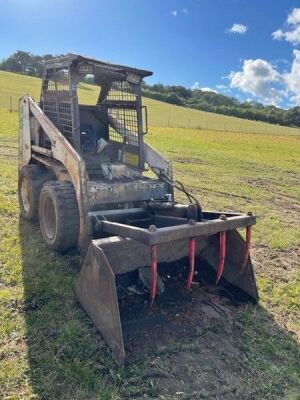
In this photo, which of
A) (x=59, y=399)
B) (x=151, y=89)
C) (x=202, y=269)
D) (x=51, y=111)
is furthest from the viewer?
(x=151, y=89)

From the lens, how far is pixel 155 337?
343cm

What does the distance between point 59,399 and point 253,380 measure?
1461 mm

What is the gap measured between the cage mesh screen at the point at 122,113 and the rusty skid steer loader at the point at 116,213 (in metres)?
0.01

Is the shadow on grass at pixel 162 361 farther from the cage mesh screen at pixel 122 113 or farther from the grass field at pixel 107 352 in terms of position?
the cage mesh screen at pixel 122 113

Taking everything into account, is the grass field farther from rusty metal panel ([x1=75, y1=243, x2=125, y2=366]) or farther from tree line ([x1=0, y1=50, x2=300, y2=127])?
tree line ([x1=0, y1=50, x2=300, y2=127])

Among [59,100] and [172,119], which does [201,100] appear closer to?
[172,119]

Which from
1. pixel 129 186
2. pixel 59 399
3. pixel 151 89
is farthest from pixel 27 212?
pixel 151 89

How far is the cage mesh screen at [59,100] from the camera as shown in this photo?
16.5ft

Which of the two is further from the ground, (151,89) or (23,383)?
(151,89)

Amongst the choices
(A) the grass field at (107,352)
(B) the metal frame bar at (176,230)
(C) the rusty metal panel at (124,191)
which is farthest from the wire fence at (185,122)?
(B) the metal frame bar at (176,230)

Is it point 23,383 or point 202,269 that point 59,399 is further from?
point 202,269

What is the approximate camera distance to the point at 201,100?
9138 cm

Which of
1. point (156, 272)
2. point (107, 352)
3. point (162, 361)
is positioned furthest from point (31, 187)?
point (162, 361)

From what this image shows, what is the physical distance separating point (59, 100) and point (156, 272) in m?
2.97
